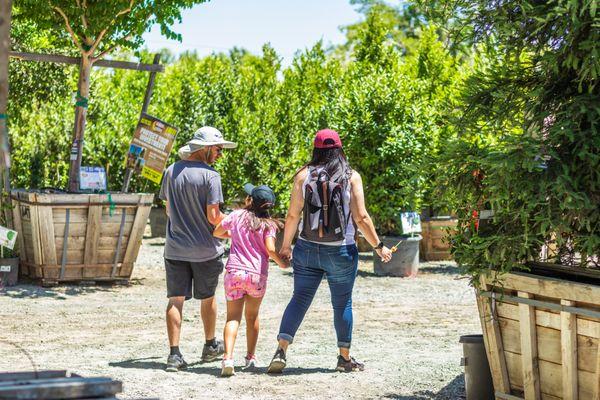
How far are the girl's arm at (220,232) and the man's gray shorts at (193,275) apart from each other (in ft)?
Result: 0.80

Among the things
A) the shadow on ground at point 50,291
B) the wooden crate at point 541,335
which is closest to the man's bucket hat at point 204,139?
the wooden crate at point 541,335

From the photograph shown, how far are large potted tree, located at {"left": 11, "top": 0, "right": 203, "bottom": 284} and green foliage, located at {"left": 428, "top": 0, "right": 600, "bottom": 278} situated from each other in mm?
5690

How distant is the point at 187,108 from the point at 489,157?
522 inches

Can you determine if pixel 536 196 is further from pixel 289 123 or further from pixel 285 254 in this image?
pixel 289 123

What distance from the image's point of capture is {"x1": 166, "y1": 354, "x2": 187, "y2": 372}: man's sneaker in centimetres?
702

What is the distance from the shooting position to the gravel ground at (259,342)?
6.62m

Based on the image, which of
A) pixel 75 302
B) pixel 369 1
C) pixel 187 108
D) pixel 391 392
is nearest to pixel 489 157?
pixel 391 392

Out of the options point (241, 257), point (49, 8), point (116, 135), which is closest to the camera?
point (241, 257)

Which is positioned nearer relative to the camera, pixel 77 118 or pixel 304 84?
pixel 77 118

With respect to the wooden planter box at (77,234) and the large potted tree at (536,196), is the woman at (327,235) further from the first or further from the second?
the wooden planter box at (77,234)

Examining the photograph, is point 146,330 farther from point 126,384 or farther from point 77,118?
point 77,118

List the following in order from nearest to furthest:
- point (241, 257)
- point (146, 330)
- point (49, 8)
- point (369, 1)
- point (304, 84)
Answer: point (241, 257) < point (146, 330) < point (49, 8) < point (304, 84) < point (369, 1)

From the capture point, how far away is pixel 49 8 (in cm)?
1088

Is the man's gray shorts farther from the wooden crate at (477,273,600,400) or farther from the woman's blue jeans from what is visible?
the wooden crate at (477,273,600,400)
